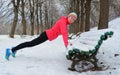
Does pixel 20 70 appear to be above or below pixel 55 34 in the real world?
below

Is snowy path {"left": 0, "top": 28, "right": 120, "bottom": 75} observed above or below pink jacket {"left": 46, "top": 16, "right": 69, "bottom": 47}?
below

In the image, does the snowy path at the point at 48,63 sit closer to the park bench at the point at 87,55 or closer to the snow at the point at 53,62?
Answer: the snow at the point at 53,62

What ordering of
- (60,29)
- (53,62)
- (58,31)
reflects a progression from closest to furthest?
(60,29)
(58,31)
(53,62)

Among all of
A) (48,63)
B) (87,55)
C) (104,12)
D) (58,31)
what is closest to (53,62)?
(48,63)

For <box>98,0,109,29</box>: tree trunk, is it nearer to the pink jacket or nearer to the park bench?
the pink jacket

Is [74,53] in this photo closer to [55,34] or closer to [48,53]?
[55,34]

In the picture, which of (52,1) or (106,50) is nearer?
(106,50)

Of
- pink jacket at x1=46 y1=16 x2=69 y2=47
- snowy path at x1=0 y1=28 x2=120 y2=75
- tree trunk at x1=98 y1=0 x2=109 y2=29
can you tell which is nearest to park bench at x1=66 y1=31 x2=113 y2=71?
snowy path at x1=0 y1=28 x2=120 y2=75

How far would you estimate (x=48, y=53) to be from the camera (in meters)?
10.8

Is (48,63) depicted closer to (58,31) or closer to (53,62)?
(53,62)

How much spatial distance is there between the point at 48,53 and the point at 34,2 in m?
30.1

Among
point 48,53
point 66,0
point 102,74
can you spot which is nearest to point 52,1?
point 66,0

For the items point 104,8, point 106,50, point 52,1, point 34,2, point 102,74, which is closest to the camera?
point 102,74

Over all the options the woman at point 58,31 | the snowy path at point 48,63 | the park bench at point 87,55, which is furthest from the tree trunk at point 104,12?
the park bench at point 87,55
